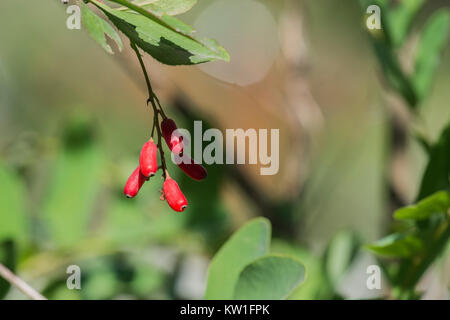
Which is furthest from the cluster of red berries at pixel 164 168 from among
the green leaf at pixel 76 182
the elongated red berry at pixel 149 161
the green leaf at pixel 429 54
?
the green leaf at pixel 76 182

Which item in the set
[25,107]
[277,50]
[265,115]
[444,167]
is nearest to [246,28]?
[277,50]

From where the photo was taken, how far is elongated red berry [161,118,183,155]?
0.35 metres

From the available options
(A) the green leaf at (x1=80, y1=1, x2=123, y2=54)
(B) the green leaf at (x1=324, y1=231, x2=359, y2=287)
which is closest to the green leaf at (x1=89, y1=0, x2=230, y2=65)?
(A) the green leaf at (x1=80, y1=1, x2=123, y2=54)

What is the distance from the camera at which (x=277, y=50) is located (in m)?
1.22

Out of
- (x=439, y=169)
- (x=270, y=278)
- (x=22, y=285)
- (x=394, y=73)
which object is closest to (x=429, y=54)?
(x=394, y=73)

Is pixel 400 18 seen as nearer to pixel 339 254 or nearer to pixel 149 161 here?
pixel 339 254

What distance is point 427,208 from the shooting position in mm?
392

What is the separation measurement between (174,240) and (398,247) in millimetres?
335

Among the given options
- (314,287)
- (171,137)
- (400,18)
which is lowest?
(314,287)

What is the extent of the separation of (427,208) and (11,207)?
0.38 metres

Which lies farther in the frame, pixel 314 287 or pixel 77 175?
pixel 77 175

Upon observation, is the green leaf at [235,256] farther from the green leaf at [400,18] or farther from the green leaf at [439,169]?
the green leaf at [400,18]

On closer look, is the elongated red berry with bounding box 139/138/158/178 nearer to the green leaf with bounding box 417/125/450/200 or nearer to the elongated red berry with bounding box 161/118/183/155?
the elongated red berry with bounding box 161/118/183/155
